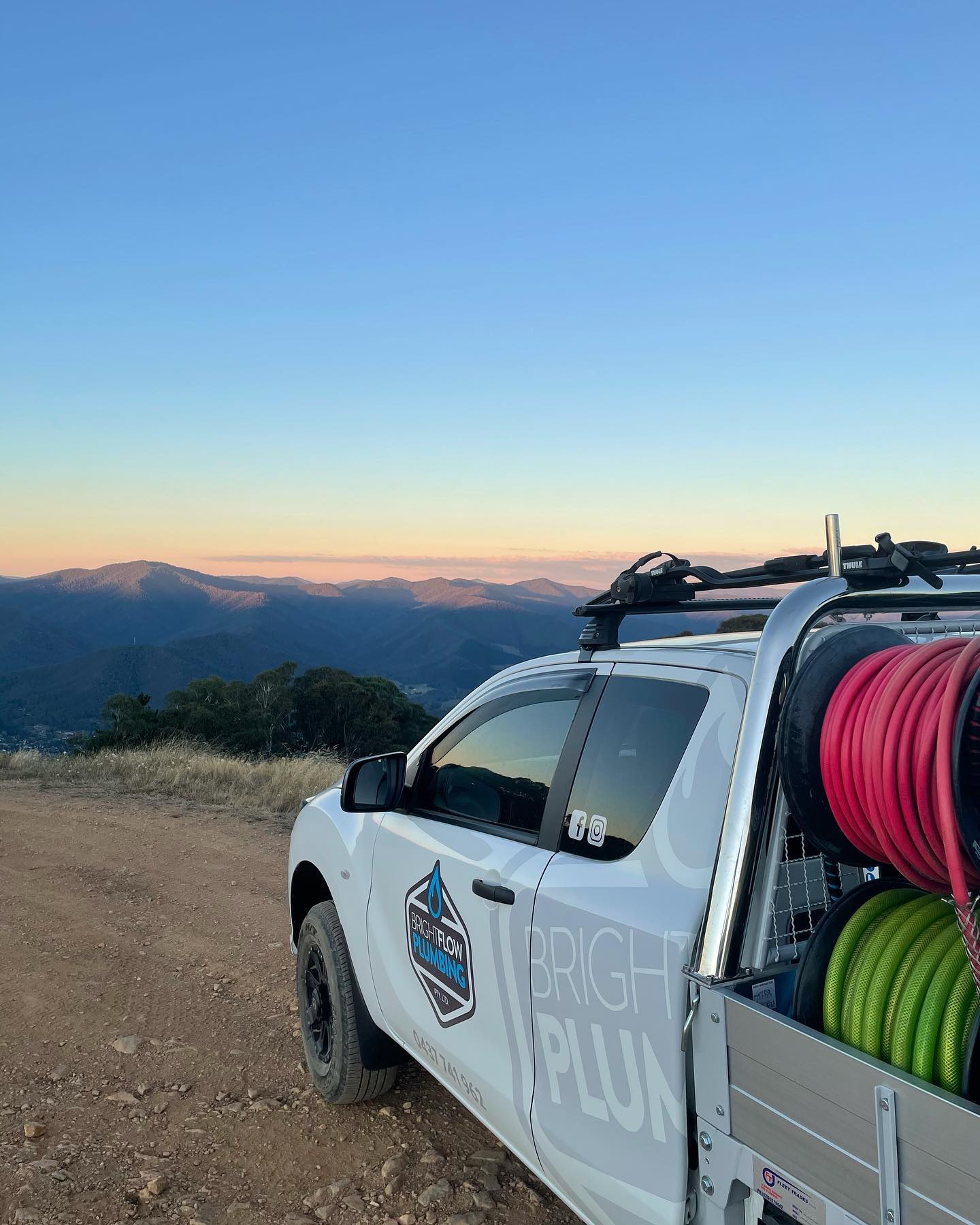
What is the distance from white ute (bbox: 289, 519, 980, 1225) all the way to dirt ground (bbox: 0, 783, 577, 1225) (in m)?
0.58

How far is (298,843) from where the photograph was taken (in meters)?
4.38

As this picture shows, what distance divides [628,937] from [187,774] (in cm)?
1080

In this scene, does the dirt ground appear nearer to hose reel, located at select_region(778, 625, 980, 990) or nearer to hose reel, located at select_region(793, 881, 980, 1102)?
hose reel, located at select_region(793, 881, 980, 1102)

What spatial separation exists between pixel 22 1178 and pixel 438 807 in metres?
2.07

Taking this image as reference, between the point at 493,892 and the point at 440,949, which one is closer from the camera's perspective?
the point at 493,892

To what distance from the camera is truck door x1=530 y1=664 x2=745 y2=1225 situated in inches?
81.6

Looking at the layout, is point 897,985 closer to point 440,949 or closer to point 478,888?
point 478,888

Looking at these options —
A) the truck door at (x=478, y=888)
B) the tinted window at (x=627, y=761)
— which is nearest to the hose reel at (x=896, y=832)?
the tinted window at (x=627, y=761)

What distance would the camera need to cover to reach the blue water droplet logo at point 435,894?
3.12 metres

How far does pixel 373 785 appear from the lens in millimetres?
3492

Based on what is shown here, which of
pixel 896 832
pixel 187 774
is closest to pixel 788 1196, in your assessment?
pixel 896 832

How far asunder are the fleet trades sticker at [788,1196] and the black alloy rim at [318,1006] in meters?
2.51

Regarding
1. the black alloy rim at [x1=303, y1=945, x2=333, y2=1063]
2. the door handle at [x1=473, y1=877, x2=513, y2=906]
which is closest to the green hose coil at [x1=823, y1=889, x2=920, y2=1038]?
the door handle at [x1=473, y1=877, x2=513, y2=906]

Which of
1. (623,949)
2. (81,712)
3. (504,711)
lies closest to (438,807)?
(504,711)
